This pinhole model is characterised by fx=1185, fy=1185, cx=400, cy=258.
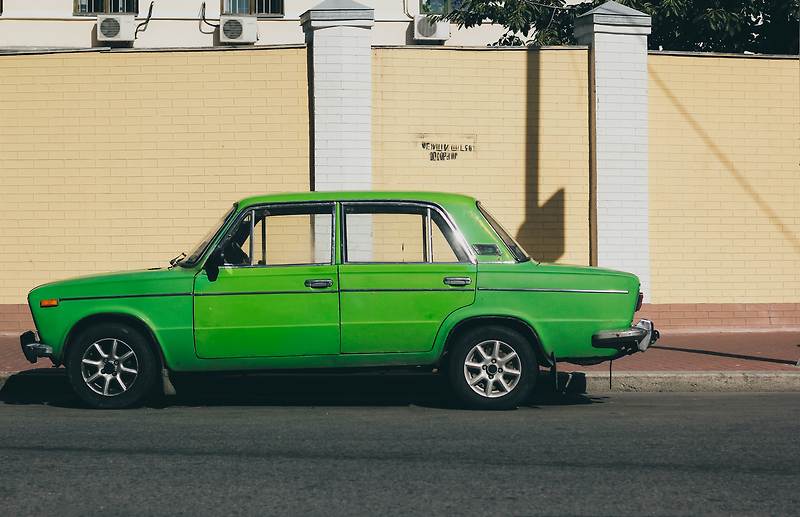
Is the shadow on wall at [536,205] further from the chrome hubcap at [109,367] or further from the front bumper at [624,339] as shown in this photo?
the chrome hubcap at [109,367]

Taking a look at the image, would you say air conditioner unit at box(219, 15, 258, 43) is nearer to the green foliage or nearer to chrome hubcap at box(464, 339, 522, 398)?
the green foliage

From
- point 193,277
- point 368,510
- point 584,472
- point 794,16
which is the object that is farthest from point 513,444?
point 794,16

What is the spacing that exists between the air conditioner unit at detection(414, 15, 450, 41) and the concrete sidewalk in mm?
12623

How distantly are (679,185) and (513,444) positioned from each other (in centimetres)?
901

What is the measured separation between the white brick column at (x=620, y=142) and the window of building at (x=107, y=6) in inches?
493

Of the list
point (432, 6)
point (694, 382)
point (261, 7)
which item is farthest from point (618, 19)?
point (261, 7)

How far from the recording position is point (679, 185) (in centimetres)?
1595

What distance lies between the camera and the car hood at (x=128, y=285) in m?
9.40

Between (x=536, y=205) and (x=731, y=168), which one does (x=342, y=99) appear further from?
(x=731, y=168)

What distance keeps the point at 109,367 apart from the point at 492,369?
307 centimetres

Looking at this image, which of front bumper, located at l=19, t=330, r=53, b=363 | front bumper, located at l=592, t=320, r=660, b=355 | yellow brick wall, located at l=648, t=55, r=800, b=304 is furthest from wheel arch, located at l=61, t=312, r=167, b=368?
yellow brick wall, located at l=648, t=55, r=800, b=304

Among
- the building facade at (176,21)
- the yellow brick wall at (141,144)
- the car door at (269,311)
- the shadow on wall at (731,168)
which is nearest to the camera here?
the car door at (269,311)

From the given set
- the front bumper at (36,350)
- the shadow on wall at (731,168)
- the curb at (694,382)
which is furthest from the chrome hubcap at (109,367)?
the shadow on wall at (731,168)

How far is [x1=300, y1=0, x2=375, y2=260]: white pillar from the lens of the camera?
1529 centimetres
